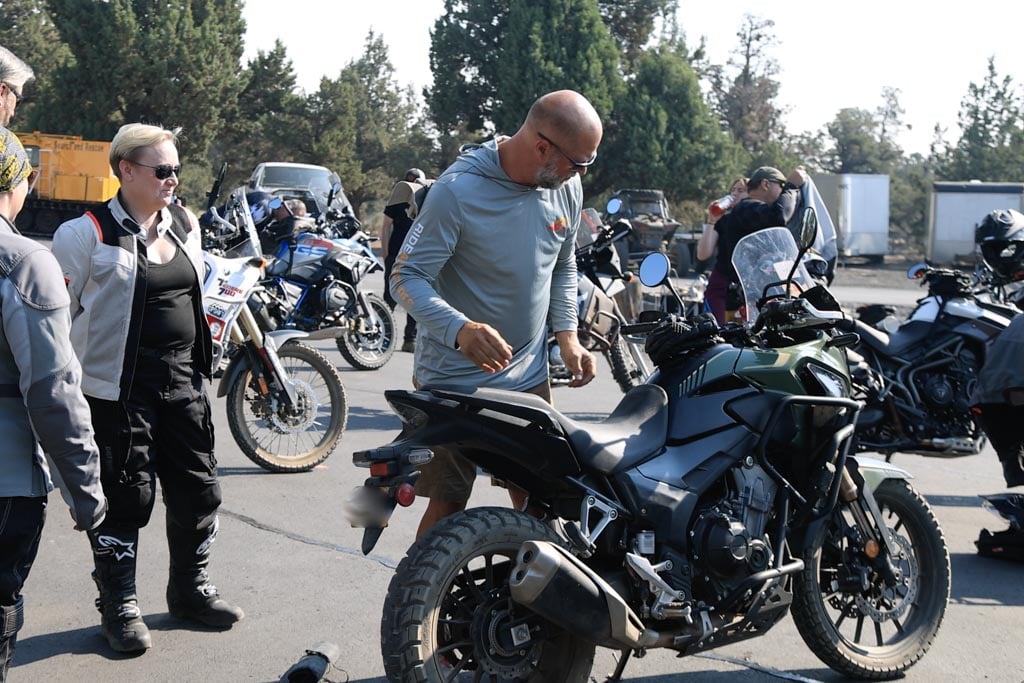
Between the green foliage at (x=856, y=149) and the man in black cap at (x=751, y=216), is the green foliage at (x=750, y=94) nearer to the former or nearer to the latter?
the green foliage at (x=856, y=149)

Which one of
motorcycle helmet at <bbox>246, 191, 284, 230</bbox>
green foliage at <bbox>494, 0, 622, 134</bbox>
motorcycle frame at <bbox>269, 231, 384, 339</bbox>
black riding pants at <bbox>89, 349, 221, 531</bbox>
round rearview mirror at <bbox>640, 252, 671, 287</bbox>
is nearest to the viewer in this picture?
black riding pants at <bbox>89, 349, 221, 531</bbox>

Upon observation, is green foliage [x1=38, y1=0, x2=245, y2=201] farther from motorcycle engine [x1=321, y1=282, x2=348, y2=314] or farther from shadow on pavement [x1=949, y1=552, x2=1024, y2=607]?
shadow on pavement [x1=949, y1=552, x2=1024, y2=607]

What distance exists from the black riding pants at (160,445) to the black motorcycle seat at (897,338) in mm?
4396

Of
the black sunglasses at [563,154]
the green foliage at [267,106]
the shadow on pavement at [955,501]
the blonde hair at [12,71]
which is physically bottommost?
the shadow on pavement at [955,501]

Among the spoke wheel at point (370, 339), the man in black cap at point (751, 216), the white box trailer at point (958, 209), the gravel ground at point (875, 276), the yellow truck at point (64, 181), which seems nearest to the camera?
the man in black cap at point (751, 216)

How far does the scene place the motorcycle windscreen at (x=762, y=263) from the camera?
15.2ft

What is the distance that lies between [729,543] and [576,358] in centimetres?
84

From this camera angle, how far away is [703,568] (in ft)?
11.6

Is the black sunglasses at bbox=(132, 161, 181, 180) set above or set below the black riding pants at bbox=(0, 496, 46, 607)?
above

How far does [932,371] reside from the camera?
277 inches

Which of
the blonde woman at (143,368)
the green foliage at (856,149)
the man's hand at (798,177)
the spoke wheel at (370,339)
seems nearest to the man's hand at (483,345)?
the blonde woman at (143,368)

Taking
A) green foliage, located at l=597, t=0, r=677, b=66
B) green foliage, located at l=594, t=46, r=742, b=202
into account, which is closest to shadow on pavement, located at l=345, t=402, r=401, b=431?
green foliage, located at l=594, t=46, r=742, b=202

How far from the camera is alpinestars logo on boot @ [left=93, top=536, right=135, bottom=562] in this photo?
4.17 m

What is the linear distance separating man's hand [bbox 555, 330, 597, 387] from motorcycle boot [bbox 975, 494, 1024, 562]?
280 cm
